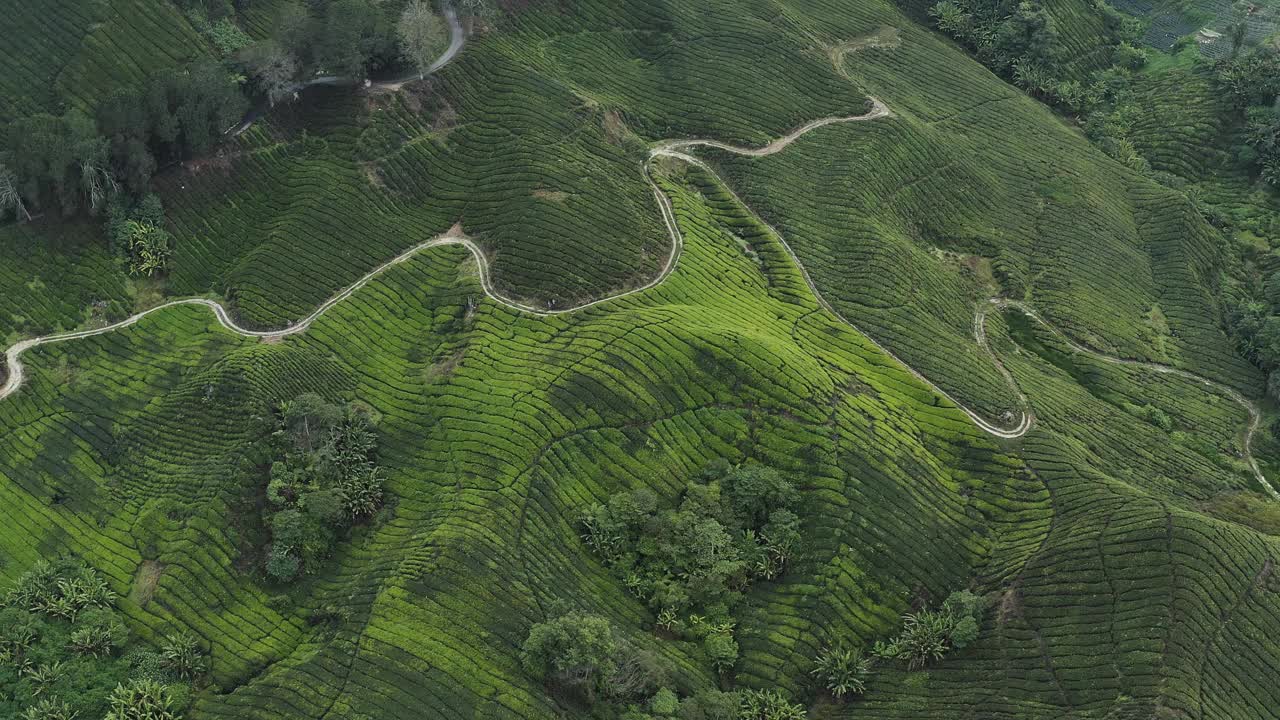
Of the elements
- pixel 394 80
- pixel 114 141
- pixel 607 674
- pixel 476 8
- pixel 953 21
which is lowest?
pixel 607 674

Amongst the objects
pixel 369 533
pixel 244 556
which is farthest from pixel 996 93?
pixel 244 556

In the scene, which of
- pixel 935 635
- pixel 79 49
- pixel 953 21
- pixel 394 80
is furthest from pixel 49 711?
pixel 953 21

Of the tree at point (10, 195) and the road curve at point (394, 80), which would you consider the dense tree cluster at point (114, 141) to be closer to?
the tree at point (10, 195)

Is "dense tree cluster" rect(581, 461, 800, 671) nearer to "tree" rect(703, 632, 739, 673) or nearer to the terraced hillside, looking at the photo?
"tree" rect(703, 632, 739, 673)

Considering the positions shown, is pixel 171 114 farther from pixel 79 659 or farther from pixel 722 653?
pixel 722 653

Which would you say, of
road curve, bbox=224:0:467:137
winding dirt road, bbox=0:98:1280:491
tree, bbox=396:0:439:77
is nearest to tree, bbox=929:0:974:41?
winding dirt road, bbox=0:98:1280:491

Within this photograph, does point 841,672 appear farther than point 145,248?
No
